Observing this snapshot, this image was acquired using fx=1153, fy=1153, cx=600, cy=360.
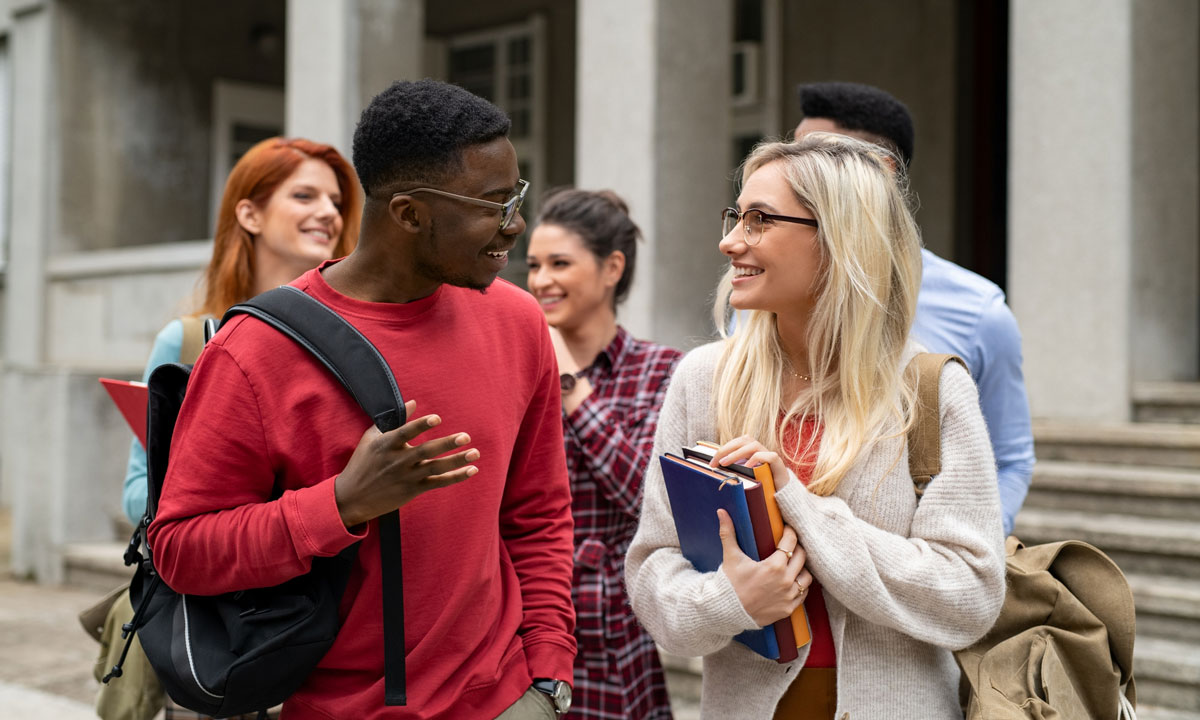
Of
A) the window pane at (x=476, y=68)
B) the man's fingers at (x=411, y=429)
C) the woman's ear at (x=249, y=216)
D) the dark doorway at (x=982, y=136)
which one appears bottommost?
the man's fingers at (x=411, y=429)

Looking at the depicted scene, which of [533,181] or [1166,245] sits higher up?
[533,181]

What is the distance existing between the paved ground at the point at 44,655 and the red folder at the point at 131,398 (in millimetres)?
3301

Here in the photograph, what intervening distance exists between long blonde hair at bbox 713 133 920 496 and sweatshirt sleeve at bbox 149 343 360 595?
873mm

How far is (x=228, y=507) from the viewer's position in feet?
5.99

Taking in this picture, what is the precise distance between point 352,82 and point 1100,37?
4.77 metres

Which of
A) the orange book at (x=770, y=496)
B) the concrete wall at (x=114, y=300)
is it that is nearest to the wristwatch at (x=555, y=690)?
the orange book at (x=770, y=496)

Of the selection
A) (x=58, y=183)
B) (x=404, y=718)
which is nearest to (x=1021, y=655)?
(x=404, y=718)

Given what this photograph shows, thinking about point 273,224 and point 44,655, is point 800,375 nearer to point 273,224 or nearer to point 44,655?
point 273,224

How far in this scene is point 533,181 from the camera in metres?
11.8

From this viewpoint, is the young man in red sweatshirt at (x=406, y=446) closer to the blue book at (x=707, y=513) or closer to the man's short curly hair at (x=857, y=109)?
the blue book at (x=707, y=513)

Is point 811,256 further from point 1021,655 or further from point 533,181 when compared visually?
point 533,181

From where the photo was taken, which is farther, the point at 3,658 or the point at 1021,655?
the point at 3,658

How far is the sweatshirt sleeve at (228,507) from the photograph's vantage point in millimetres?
1751

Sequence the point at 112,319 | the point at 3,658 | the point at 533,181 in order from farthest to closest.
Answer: the point at 533,181 < the point at 112,319 < the point at 3,658
